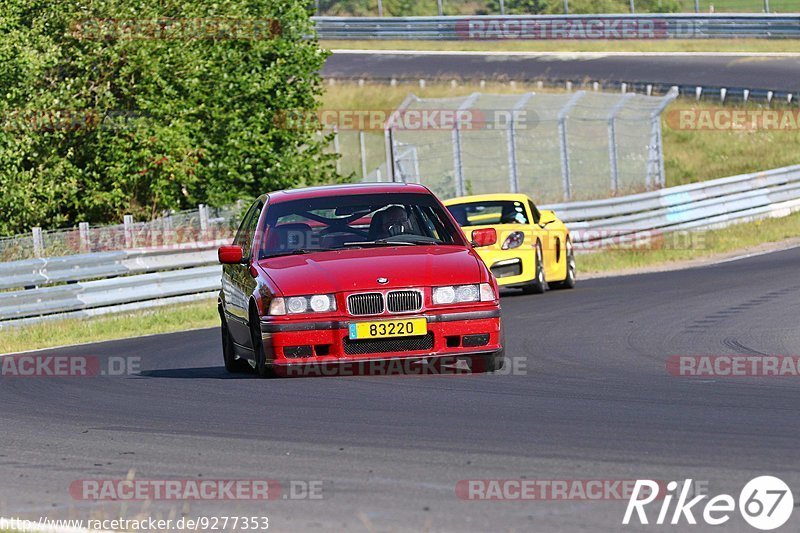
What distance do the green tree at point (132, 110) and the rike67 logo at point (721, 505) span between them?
708 inches

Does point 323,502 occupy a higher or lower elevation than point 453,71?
higher

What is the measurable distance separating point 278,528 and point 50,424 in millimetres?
3814

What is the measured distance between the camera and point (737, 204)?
3053cm

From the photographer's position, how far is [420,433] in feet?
25.6

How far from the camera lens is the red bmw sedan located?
1025 centimetres

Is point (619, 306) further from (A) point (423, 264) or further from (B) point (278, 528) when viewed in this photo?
(B) point (278, 528)

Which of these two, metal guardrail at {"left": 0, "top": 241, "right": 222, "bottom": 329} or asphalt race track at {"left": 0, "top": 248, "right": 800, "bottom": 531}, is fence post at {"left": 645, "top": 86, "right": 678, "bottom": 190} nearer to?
metal guardrail at {"left": 0, "top": 241, "right": 222, "bottom": 329}

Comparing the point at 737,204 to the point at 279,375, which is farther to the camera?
the point at 737,204

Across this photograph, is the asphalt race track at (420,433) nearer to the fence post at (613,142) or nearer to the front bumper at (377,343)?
the front bumper at (377,343)

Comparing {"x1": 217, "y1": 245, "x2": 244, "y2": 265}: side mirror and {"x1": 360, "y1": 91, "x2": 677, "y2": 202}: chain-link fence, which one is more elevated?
{"x1": 217, "y1": 245, "x2": 244, "y2": 265}: side mirror

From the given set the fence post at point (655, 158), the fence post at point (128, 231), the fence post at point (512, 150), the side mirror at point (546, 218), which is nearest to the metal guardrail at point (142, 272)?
the fence post at point (128, 231)

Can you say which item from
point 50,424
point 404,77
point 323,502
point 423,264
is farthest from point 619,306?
point 404,77

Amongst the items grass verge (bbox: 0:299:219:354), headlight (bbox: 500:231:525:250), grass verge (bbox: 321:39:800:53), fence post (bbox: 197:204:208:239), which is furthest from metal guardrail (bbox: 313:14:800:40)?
grass verge (bbox: 0:299:219:354)

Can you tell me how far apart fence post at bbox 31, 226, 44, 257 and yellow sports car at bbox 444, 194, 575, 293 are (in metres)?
5.51
